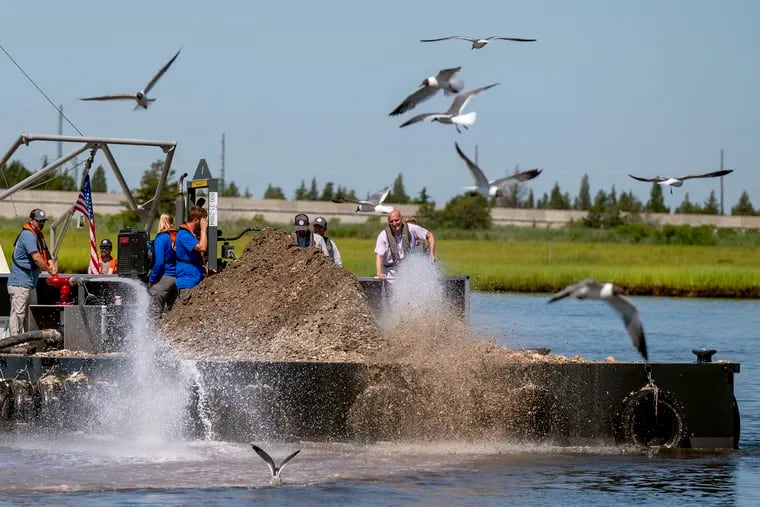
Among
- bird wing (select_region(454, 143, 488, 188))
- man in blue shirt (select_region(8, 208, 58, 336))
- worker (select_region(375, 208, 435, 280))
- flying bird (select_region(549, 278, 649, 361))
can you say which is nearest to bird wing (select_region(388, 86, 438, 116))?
bird wing (select_region(454, 143, 488, 188))

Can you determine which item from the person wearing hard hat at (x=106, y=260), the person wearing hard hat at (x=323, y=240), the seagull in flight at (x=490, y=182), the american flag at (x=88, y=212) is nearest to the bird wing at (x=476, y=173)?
the seagull in flight at (x=490, y=182)

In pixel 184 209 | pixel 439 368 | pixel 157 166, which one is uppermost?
pixel 157 166

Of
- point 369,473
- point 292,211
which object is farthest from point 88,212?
point 292,211

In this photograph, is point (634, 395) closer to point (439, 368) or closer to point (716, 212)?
point (439, 368)

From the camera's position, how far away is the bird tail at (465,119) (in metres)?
13.4

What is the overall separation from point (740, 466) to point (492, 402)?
2.44 metres

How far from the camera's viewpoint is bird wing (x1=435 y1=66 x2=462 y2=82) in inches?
543

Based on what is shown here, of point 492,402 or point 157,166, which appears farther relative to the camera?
point 157,166

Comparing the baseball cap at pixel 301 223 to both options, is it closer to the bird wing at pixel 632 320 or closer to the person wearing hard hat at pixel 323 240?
the person wearing hard hat at pixel 323 240

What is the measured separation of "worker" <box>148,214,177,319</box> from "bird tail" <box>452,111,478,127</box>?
12.5 feet

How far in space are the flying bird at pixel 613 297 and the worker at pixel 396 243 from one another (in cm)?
368

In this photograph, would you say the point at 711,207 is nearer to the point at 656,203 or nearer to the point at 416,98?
the point at 656,203

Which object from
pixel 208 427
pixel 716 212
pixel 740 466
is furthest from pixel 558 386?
pixel 716 212

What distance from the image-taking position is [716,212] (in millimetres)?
119188
